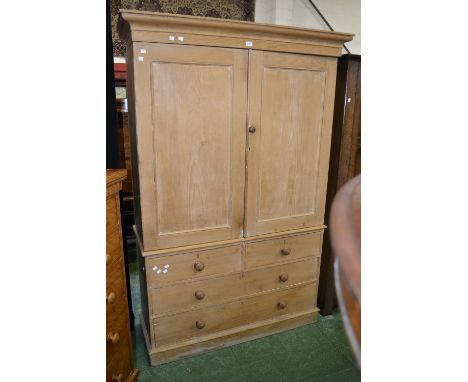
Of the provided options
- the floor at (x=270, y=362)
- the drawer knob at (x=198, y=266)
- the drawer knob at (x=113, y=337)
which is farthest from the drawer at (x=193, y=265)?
the floor at (x=270, y=362)

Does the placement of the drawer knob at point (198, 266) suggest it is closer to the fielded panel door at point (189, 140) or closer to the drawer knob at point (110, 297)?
the fielded panel door at point (189, 140)

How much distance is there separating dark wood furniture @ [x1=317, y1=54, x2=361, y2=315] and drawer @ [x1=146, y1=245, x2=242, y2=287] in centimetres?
46

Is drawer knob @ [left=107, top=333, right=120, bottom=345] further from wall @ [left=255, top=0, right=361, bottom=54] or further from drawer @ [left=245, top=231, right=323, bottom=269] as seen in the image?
wall @ [left=255, top=0, right=361, bottom=54]

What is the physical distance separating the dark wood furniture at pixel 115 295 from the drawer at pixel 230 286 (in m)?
0.19

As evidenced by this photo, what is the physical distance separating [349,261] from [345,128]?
127cm

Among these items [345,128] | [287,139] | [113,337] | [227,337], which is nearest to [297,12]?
[345,128]

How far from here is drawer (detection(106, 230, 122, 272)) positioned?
3.14 ft

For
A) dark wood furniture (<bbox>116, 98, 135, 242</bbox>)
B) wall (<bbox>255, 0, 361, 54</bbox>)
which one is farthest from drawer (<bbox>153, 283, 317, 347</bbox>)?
wall (<bbox>255, 0, 361, 54</bbox>)

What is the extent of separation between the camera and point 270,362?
1.41 m

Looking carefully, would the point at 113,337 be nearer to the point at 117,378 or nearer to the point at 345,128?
the point at 117,378
